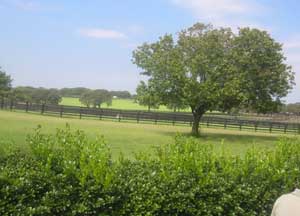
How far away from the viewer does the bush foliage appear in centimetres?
444

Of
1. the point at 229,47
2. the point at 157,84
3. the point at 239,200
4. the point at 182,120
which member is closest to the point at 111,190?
the point at 239,200

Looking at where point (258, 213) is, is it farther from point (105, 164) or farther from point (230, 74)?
point (230, 74)

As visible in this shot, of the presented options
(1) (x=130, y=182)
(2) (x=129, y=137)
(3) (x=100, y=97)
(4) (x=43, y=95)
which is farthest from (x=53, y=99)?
(1) (x=130, y=182)

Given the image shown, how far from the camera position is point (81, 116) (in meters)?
43.8

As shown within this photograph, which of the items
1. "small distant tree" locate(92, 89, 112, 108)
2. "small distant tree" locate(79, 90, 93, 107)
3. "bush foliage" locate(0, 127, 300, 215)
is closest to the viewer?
"bush foliage" locate(0, 127, 300, 215)

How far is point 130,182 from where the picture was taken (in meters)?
4.72

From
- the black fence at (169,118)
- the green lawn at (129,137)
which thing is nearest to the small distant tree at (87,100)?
the black fence at (169,118)

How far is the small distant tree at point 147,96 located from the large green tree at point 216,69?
39 cm

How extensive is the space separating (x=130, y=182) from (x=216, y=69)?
25230 mm

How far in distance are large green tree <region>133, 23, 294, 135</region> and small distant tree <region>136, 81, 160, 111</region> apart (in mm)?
392

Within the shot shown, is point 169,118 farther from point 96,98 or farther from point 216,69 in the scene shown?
point 96,98

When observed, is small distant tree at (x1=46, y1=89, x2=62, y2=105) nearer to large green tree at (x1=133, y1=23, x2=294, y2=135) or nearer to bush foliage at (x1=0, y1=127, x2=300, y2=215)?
large green tree at (x1=133, y1=23, x2=294, y2=135)

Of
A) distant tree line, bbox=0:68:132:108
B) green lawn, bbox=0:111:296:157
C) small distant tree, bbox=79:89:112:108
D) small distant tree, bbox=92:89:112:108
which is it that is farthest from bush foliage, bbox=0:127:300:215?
small distant tree, bbox=92:89:112:108

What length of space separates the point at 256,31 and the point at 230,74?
265 inches
